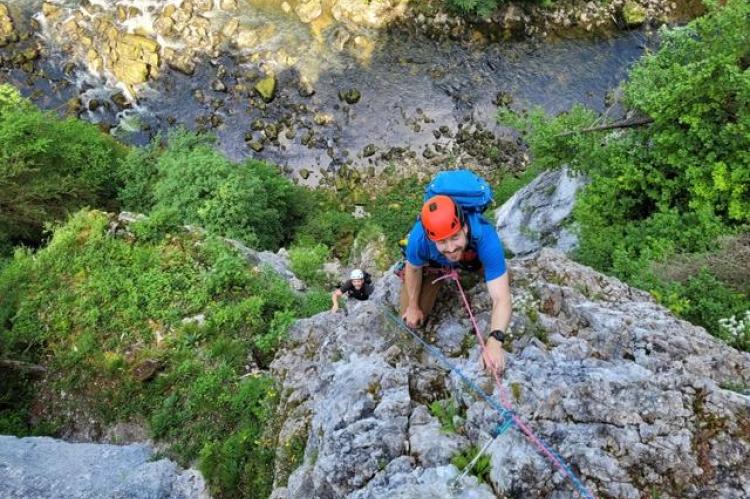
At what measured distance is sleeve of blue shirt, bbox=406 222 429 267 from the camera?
516cm

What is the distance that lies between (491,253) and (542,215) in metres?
9.31

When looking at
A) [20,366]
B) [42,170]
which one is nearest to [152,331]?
[20,366]

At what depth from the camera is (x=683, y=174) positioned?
30.3 feet

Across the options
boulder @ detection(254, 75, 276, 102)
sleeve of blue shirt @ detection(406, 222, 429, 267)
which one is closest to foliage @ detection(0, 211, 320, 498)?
sleeve of blue shirt @ detection(406, 222, 429, 267)

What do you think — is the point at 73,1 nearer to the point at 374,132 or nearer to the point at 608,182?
the point at 374,132

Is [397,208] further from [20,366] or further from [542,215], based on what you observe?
[20,366]

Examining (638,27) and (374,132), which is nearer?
(374,132)

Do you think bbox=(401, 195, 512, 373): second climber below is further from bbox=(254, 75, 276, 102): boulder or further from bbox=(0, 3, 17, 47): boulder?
bbox=(0, 3, 17, 47): boulder

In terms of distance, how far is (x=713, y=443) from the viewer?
4.41 meters

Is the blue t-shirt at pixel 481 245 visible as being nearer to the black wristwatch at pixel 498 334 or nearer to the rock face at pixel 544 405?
the black wristwatch at pixel 498 334

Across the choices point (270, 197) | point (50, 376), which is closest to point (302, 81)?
point (270, 197)

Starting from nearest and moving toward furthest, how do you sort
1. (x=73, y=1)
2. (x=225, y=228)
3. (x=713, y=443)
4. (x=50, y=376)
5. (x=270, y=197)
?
1. (x=713, y=443)
2. (x=50, y=376)
3. (x=225, y=228)
4. (x=270, y=197)
5. (x=73, y=1)

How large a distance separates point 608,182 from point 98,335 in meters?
10.6

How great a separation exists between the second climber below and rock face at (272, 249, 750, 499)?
1.36 feet
